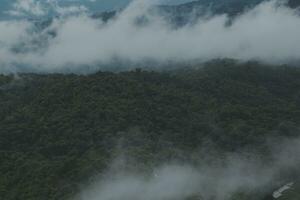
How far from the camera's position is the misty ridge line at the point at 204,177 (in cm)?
4350

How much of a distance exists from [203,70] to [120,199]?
48671mm

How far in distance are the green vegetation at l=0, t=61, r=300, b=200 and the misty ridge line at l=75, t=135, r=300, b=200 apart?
134 cm

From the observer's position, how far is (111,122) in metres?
55.8

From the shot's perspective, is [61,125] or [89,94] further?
[89,94]

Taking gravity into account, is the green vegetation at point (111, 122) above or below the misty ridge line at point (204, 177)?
above

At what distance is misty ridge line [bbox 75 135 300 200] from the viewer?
4350cm

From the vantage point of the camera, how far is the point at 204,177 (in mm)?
47312

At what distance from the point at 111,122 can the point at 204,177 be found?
12.4 meters

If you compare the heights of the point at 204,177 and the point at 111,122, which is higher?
the point at 111,122

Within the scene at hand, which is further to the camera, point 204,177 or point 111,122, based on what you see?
point 111,122

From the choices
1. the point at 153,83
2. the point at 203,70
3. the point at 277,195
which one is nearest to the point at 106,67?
the point at 203,70

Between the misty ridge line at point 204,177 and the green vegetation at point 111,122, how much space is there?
1.34 meters

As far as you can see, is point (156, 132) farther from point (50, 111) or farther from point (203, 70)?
point (203, 70)

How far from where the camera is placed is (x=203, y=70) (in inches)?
3489
